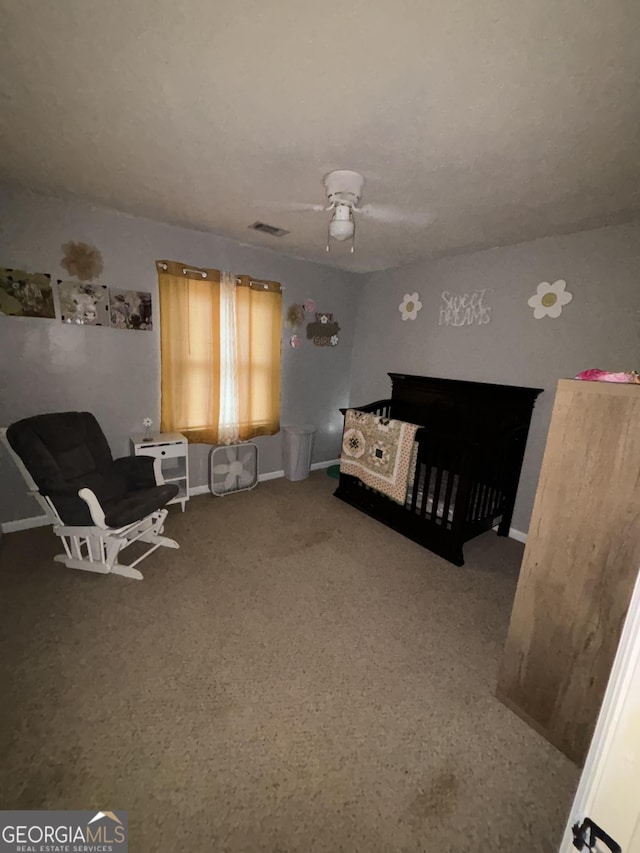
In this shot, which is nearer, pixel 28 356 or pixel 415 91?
pixel 415 91

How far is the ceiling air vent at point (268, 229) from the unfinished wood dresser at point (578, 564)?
92.6 inches

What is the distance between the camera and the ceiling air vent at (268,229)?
2611 mm

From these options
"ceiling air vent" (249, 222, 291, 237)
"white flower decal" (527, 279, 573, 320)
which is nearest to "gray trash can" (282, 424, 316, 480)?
"ceiling air vent" (249, 222, 291, 237)

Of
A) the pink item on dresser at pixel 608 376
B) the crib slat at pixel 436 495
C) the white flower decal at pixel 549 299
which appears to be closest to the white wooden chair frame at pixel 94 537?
the crib slat at pixel 436 495

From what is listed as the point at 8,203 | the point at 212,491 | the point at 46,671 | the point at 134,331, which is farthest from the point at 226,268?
the point at 46,671

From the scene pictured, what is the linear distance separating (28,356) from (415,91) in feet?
9.28

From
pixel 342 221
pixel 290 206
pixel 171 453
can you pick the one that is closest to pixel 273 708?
pixel 171 453

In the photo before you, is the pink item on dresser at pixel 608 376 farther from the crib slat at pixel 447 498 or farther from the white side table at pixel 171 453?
the white side table at pixel 171 453

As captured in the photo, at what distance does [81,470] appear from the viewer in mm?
2303

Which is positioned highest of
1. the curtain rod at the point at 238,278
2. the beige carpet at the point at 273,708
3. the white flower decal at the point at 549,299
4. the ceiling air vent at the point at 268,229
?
the ceiling air vent at the point at 268,229

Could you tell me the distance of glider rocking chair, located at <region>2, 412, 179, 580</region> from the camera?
2.02m

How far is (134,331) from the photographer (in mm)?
2812

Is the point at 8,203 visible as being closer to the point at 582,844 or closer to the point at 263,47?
the point at 263,47

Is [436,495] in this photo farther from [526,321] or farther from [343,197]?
[343,197]
